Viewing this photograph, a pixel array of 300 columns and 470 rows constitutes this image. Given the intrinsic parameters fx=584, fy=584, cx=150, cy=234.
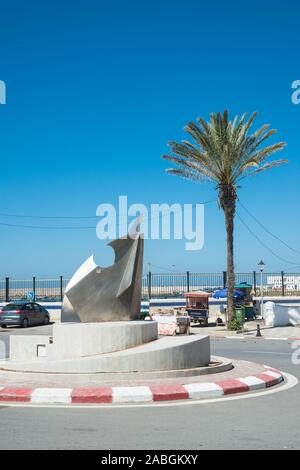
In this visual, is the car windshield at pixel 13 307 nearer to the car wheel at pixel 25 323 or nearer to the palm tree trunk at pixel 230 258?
the car wheel at pixel 25 323

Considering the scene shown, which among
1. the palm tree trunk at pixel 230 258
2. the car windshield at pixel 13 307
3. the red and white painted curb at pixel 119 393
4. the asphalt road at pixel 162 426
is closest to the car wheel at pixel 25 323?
the car windshield at pixel 13 307

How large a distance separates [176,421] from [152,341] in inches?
189

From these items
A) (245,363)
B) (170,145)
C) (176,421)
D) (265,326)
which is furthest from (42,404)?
(265,326)

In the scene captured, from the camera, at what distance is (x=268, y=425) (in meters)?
7.38

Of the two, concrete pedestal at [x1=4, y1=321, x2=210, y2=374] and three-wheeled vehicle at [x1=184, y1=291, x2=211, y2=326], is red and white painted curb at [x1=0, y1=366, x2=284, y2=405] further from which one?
three-wheeled vehicle at [x1=184, y1=291, x2=211, y2=326]

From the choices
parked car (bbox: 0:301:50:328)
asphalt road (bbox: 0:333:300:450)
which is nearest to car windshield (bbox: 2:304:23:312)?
parked car (bbox: 0:301:50:328)

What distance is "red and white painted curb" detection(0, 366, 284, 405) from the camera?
9.02m

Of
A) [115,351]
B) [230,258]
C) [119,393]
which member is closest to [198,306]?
[230,258]

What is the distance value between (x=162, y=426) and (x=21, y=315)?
2287 centimetres

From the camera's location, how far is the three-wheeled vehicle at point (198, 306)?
1125 inches

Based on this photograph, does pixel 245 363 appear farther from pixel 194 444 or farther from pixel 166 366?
pixel 194 444

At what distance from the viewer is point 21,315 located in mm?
29141

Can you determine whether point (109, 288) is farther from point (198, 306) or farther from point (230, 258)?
point (198, 306)

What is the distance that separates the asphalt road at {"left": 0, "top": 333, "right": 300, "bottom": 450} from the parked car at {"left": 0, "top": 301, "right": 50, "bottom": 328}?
20.9 m
